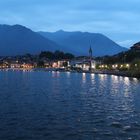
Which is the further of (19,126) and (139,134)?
(19,126)

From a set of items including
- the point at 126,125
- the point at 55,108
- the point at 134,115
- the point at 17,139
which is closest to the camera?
the point at 17,139

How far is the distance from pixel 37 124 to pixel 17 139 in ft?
16.3

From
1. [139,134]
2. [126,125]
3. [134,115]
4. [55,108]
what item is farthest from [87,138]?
[55,108]

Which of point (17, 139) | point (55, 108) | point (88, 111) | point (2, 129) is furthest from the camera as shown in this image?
point (55, 108)

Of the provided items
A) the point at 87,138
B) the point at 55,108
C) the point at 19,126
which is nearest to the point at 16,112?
the point at 55,108

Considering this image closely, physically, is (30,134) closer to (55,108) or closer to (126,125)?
(126,125)

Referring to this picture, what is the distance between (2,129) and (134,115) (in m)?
11.3

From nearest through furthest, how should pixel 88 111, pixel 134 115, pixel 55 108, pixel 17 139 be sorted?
pixel 17 139 → pixel 134 115 → pixel 88 111 → pixel 55 108

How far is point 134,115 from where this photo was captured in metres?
32.9

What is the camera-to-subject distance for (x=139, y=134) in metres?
24.7

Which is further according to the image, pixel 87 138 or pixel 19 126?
pixel 19 126

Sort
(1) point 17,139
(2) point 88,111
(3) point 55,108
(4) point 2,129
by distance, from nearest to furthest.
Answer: (1) point 17,139 → (4) point 2,129 → (2) point 88,111 → (3) point 55,108

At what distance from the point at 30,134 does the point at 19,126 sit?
276 cm

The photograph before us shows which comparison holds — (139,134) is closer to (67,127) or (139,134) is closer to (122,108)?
(67,127)
